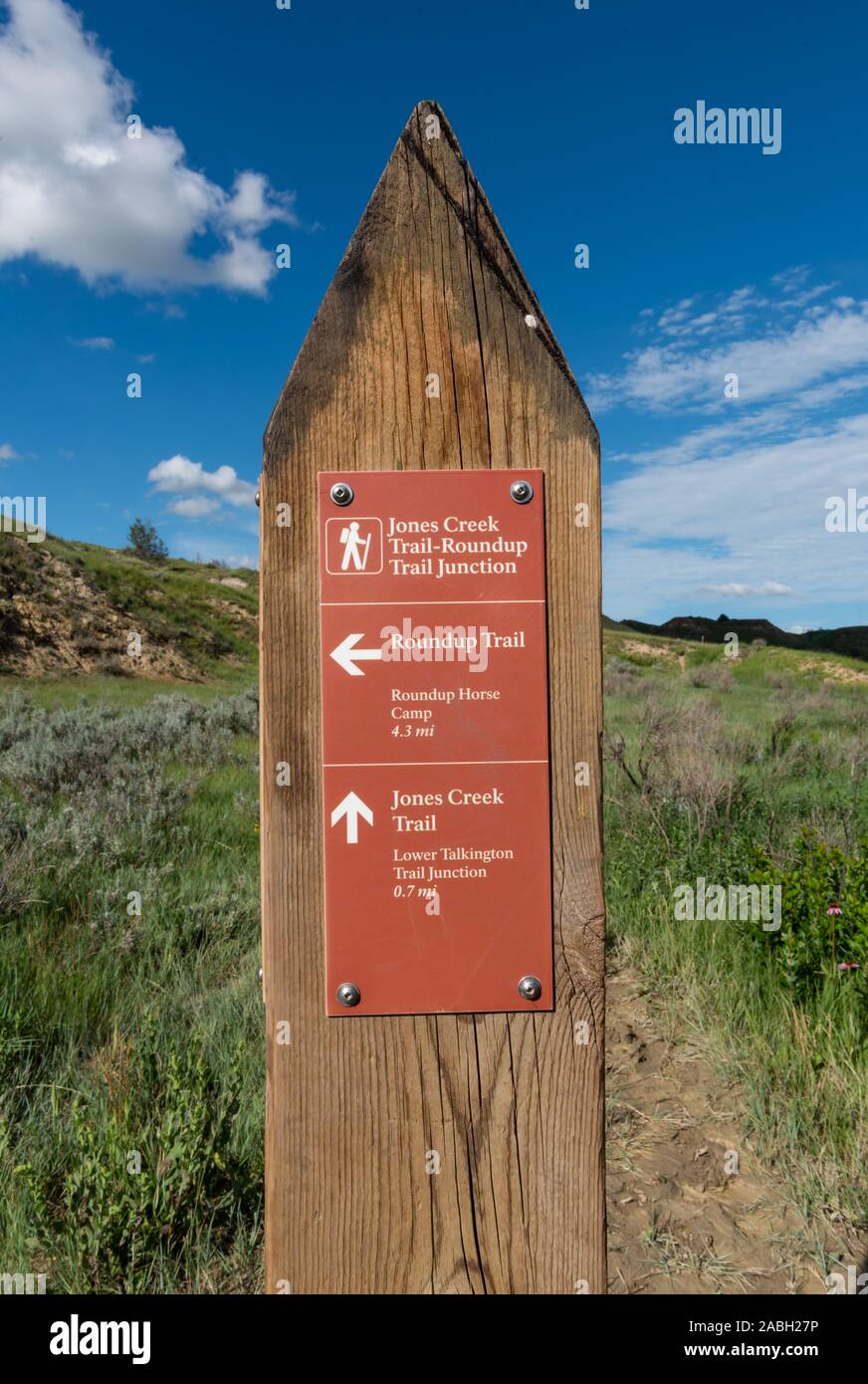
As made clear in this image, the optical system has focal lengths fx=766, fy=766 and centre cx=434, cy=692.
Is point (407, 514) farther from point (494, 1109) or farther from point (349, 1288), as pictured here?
point (349, 1288)

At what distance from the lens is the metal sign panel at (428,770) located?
144 cm

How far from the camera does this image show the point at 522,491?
1470 mm

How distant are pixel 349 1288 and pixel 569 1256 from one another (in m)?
Answer: 0.42

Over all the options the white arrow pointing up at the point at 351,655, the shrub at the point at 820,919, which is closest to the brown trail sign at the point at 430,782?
the white arrow pointing up at the point at 351,655

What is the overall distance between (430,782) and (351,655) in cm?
28

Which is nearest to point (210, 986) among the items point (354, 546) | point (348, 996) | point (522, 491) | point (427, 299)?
point (348, 996)

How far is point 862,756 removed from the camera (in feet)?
26.9

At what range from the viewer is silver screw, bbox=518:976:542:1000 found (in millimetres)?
1449

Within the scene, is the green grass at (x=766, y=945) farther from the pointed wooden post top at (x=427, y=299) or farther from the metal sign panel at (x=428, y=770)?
the pointed wooden post top at (x=427, y=299)

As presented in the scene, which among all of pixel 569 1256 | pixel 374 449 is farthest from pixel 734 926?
pixel 374 449

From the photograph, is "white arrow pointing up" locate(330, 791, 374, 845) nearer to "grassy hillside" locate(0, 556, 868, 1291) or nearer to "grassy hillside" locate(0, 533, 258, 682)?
"grassy hillside" locate(0, 556, 868, 1291)

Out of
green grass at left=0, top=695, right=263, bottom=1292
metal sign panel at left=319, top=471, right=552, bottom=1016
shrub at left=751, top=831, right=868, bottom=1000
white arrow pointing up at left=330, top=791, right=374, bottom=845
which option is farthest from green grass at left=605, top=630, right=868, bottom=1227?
white arrow pointing up at left=330, top=791, right=374, bottom=845

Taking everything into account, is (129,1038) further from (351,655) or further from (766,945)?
(766,945)

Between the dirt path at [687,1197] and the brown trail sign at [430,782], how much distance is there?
1.30 m
